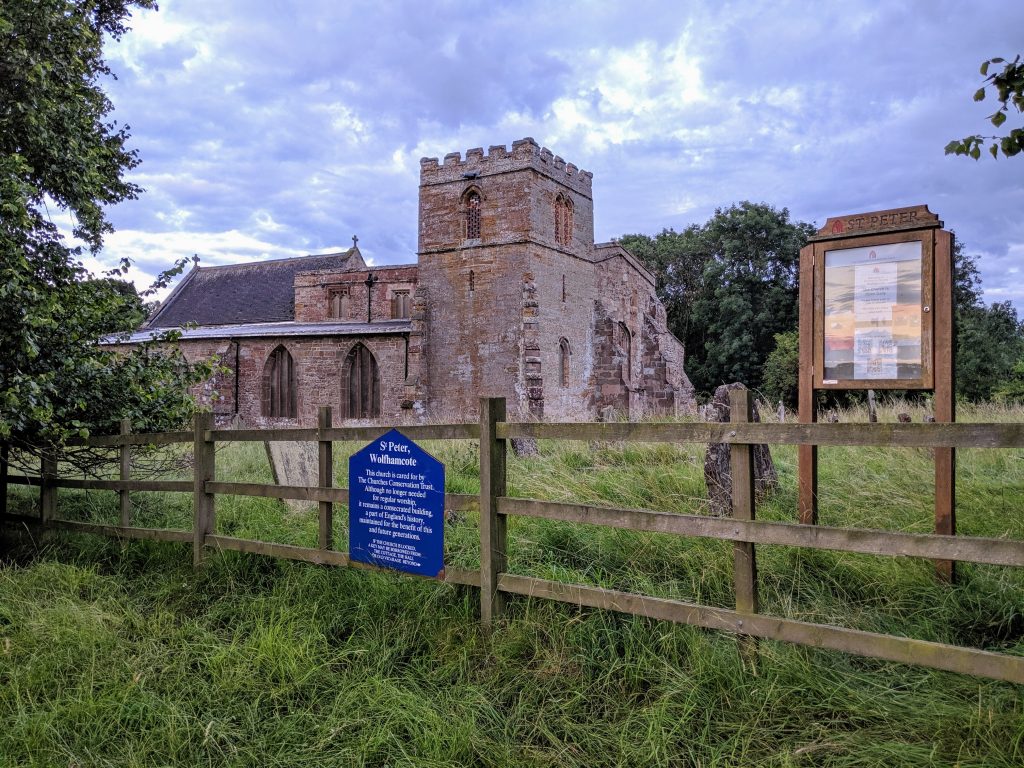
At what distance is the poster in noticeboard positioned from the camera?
4863 millimetres

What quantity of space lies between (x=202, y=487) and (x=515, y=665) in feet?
11.4

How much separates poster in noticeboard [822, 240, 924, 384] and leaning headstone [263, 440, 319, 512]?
5.64m

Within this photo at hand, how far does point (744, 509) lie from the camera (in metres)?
3.55

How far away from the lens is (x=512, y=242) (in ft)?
86.4

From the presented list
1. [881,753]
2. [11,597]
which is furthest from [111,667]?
[881,753]

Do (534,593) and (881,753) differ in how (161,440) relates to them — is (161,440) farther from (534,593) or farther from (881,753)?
(881,753)

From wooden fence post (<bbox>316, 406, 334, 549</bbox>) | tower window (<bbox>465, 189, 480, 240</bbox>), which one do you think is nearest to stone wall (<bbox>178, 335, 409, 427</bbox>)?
tower window (<bbox>465, 189, 480, 240</bbox>)

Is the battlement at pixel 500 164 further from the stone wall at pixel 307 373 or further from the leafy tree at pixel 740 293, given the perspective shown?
the leafy tree at pixel 740 293

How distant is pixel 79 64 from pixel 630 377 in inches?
995

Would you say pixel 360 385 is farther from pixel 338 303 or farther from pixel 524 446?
pixel 524 446

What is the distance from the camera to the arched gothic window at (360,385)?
27.9 meters

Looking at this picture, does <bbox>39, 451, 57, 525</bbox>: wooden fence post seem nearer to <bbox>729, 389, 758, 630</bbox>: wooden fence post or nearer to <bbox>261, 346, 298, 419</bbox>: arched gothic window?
<bbox>729, 389, 758, 630</bbox>: wooden fence post

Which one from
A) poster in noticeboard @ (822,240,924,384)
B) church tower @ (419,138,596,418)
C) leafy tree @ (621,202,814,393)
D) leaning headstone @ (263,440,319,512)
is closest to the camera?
poster in noticeboard @ (822,240,924,384)

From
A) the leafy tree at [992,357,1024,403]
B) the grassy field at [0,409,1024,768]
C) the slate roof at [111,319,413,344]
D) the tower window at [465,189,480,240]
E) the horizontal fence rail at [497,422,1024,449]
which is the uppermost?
the tower window at [465,189,480,240]
